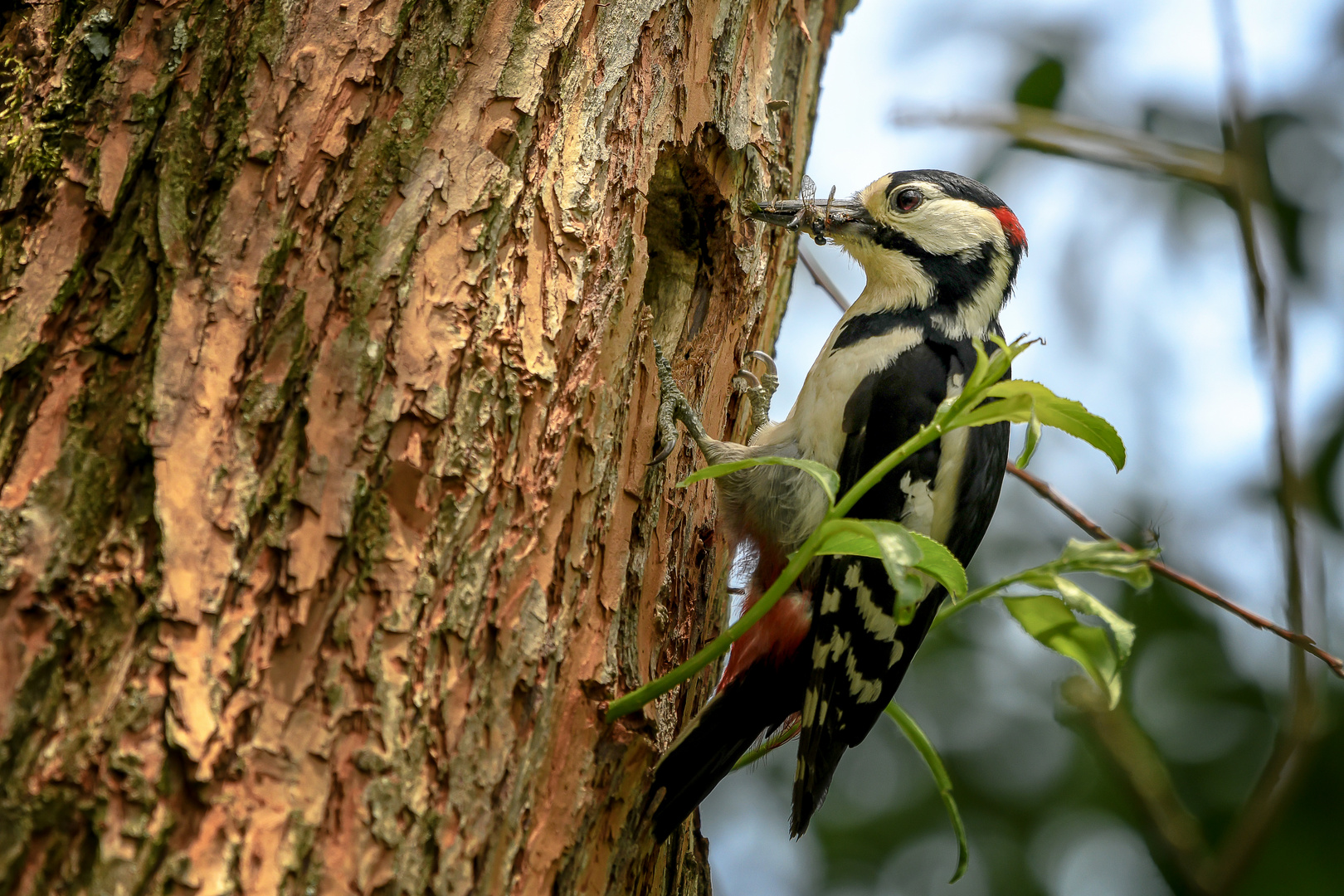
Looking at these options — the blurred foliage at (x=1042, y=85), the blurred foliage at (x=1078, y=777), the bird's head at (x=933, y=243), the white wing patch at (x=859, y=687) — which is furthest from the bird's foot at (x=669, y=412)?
the blurred foliage at (x=1042, y=85)

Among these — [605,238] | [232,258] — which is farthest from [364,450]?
[605,238]

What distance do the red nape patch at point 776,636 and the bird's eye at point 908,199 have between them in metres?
1.12

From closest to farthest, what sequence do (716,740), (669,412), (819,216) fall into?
→ 1. (716,740)
2. (669,412)
3. (819,216)

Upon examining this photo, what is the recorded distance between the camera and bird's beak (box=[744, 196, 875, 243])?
7.81 ft

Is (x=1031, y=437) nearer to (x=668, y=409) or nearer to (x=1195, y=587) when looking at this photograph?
(x=668, y=409)

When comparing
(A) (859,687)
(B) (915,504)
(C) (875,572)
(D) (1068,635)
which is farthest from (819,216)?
(D) (1068,635)

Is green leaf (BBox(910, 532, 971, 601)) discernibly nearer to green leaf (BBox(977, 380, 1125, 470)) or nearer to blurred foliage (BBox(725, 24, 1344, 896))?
green leaf (BBox(977, 380, 1125, 470))

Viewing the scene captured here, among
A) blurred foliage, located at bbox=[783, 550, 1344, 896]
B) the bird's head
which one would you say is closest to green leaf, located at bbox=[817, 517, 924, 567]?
the bird's head

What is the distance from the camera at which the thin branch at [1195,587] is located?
1.85m

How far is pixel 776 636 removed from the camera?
233cm

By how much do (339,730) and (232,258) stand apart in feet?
2.21

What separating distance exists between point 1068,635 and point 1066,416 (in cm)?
29

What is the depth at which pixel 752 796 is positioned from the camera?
523cm

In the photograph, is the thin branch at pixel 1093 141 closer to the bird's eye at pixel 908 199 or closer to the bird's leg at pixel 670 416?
the bird's eye at pixel 908 199
